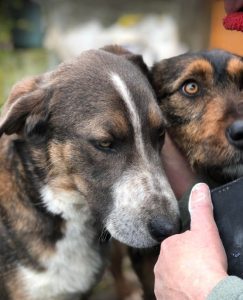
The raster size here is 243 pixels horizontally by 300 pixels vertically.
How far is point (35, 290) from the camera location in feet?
9.68

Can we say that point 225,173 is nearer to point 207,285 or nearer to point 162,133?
point 162,133

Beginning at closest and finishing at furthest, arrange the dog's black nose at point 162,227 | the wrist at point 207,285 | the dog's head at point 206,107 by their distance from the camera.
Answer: the wrist at point 207,285 < the dog's black nose at point 162,227 < the dog's head at point 206,107

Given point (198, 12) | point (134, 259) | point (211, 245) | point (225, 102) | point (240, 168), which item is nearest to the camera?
point (211, 245)

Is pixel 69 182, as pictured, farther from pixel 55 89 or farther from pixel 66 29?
pixel 66 29

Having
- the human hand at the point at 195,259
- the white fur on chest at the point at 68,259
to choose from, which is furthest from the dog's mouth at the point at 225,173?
the white fur on chest at the point at 68,259

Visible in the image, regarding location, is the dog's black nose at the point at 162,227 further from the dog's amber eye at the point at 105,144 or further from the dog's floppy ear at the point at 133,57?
the dog's floppy ear at the point at 133,57

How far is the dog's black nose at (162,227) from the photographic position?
2.33 metres

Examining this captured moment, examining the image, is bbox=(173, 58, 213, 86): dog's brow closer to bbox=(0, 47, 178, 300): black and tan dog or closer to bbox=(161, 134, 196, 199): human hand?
bbox=(0, 47, 178, 300): black and tan dog

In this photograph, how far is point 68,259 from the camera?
3.00 m

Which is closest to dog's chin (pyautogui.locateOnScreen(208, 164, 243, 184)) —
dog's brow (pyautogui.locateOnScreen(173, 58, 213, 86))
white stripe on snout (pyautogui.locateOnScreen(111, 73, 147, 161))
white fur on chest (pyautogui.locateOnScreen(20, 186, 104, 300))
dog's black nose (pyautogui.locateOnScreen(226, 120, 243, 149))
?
dog's black nose (pyautogui.locateOnScreen(226, 120, 243, 149))

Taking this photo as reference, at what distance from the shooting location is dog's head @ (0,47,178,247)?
96.8 inches

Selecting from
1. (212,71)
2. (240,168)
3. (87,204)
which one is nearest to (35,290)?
(87,204)

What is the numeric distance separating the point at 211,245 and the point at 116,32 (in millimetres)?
6011

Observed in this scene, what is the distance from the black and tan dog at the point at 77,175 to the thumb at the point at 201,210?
0.20 m
